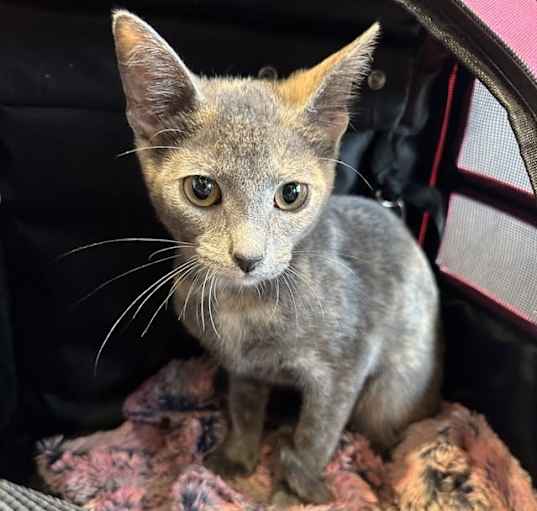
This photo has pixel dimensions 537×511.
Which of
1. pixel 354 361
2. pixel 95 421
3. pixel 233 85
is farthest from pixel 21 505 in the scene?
pixel 233 85

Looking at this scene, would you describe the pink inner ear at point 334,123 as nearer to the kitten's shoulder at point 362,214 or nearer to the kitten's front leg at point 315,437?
the kitten's shoulder at point 362,214

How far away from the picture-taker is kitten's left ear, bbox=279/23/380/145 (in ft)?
2.73

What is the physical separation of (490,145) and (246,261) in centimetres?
58

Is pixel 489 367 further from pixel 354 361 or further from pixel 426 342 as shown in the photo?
pixel 354 361

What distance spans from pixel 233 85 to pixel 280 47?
0.20m

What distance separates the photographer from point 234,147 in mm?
837

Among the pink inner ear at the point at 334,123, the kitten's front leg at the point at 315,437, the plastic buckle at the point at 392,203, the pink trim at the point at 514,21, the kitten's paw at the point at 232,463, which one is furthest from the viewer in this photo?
the plastic buckle at the point at 392,203

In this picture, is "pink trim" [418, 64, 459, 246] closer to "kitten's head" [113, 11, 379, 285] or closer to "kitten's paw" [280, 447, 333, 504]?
"kitten's head" [113, 11, 379, 285]

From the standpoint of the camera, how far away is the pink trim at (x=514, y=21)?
781 millimetres

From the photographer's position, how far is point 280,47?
1081 mm

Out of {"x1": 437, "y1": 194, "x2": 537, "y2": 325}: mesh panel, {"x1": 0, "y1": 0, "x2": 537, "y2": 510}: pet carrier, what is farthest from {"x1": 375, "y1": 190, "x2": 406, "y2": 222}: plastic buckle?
{"x1": 437, "y1": 194, "x2": 537, "y2": 325}: mesh panel

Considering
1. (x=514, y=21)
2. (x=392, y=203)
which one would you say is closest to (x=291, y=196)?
(x=514, y=21)

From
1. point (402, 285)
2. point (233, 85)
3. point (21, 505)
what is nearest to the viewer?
point (21, 505)

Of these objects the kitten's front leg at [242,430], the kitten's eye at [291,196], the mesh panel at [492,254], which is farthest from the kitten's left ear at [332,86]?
the kitten's front leg at [242,430]
